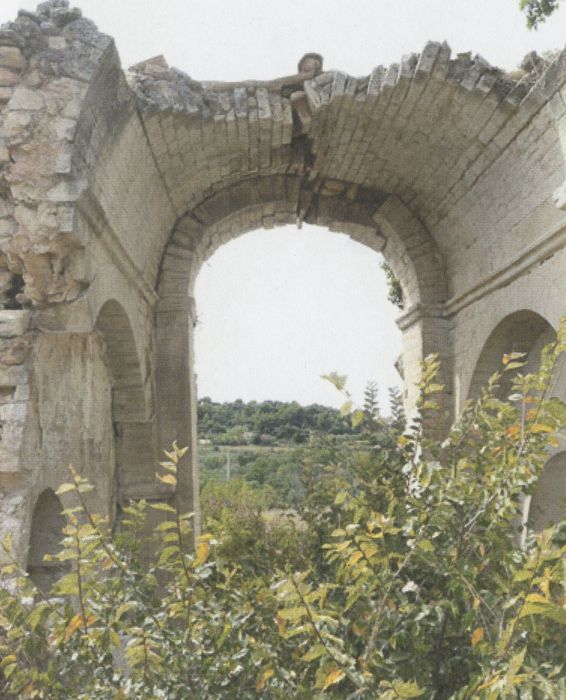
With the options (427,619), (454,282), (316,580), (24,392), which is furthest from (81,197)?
(454,282)

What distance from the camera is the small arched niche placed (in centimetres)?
577

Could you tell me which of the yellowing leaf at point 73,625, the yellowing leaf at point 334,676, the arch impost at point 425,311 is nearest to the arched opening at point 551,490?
the arch impost at point 425,311

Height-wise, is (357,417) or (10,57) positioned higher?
(10,57)

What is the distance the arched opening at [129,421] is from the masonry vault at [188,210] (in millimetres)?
20

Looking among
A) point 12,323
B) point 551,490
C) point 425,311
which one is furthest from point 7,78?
point 551,490

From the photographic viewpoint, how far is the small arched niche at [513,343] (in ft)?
18.9

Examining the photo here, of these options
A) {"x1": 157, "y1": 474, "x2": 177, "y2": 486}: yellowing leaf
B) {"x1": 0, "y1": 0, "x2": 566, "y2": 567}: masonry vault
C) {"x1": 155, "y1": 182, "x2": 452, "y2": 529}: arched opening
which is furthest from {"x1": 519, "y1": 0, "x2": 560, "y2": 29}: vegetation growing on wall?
{"x1": 157, "y1": 474, "x2": 177, "y2": 486}: yellowing leaf

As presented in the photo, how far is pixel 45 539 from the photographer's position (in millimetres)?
4441

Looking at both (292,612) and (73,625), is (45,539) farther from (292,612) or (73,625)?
(292,612)

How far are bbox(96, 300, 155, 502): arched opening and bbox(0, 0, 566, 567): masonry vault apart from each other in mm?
20

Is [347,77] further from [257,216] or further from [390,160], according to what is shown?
[257,216]

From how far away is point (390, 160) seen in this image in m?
6.65

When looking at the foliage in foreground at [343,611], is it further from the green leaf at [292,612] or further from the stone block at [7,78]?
the stone block at [7,78]

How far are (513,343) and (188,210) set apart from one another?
3.64 meters
